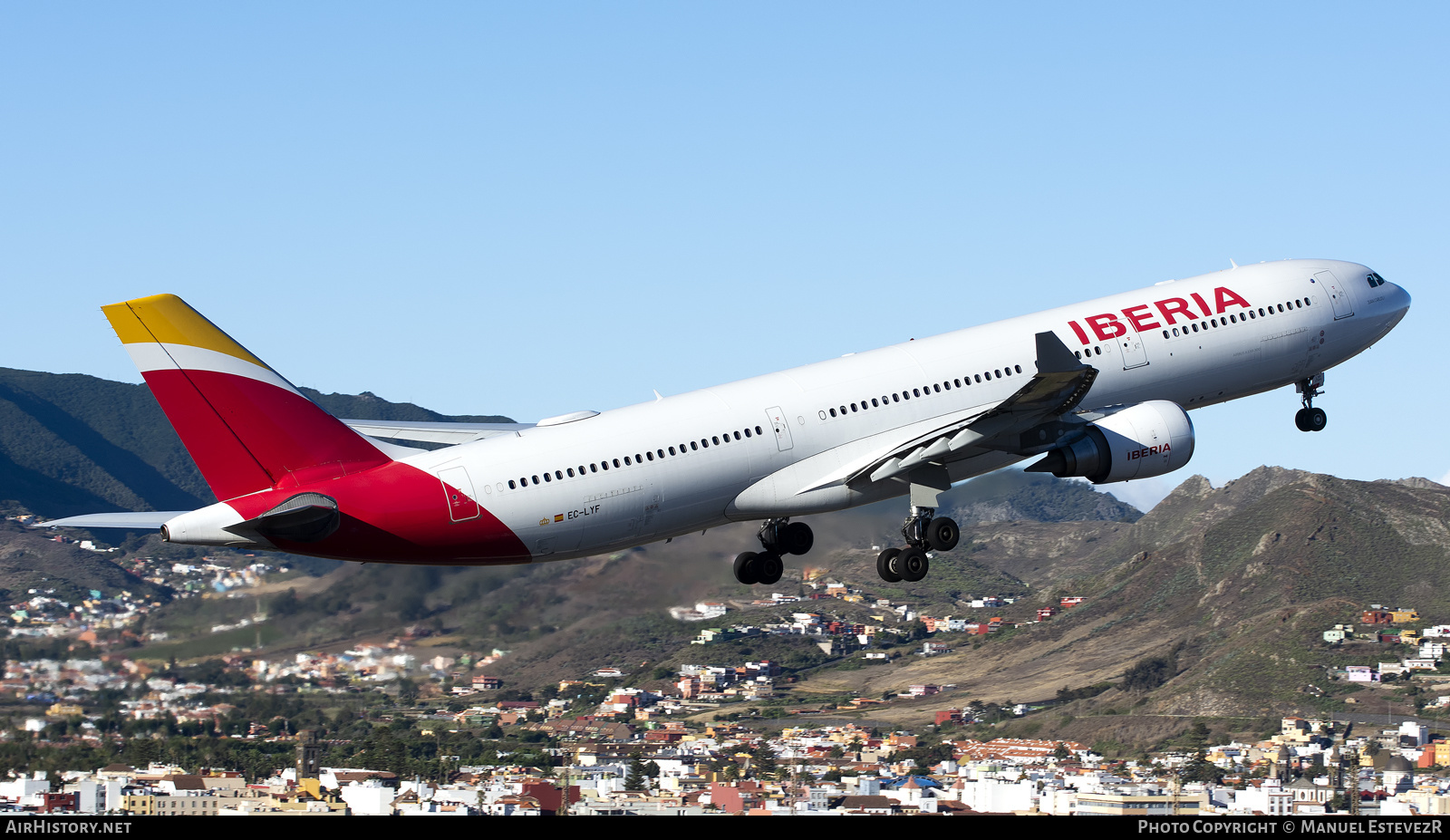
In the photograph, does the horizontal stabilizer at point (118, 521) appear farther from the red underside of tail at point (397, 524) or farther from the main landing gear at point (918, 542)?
the main landing gear at point (918, 542)

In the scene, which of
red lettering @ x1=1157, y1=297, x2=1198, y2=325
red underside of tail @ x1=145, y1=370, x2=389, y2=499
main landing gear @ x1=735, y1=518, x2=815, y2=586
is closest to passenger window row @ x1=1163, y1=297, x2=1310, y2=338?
red lettering @ x1=1157, y1=297, x2=1198, y2=325

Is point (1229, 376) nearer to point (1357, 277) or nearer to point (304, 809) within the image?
point (1357, 277)

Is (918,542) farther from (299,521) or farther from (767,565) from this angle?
(299,521)

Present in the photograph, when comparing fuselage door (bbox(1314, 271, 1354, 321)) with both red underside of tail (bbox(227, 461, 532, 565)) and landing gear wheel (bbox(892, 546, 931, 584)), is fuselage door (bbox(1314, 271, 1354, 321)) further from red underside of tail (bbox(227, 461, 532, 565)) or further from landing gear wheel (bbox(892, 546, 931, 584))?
red underside of tail (bbox(227, 461, 532, 565))

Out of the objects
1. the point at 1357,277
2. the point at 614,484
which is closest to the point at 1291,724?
the point at 1357,277

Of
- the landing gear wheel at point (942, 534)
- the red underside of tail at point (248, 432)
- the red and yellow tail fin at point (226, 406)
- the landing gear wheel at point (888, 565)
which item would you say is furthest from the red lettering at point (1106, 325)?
the red and yellow tail fin at point (226, 406)

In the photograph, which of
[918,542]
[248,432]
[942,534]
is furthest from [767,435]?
[248,432]
